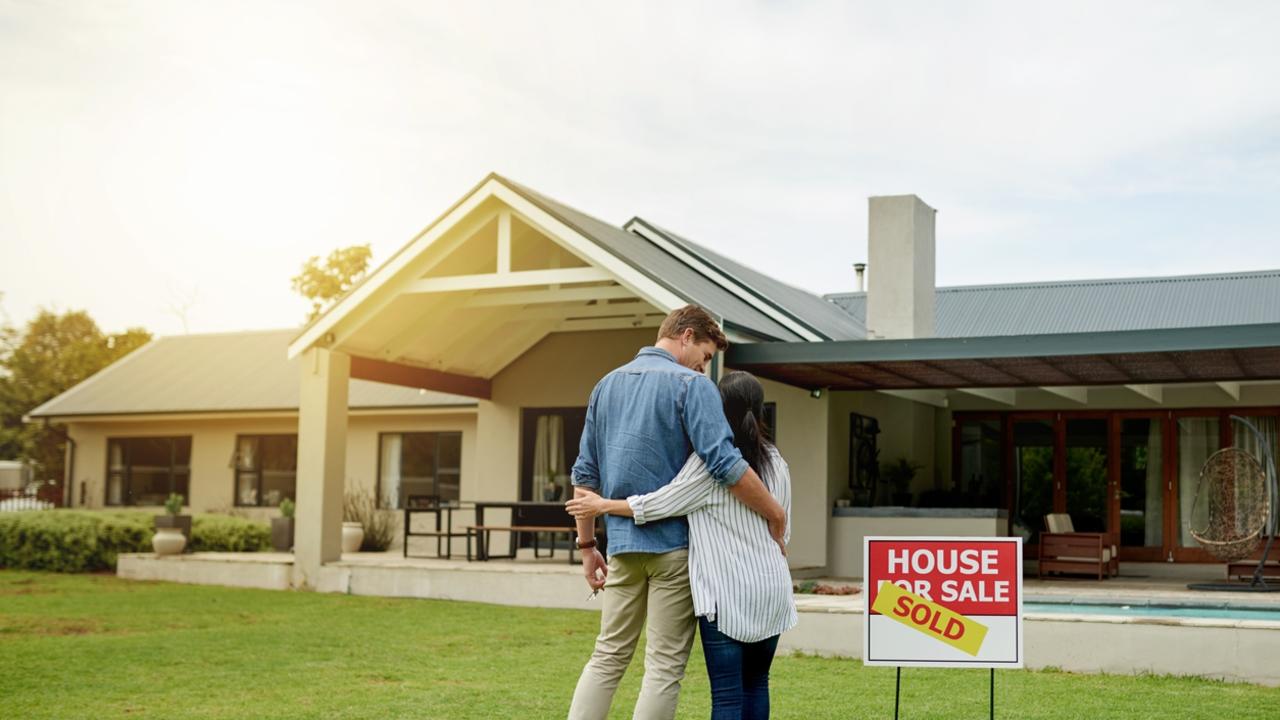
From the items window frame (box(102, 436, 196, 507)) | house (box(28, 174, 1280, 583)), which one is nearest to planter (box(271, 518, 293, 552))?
house (box(28, 174, 1280, 583))

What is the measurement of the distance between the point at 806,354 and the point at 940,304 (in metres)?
9.03

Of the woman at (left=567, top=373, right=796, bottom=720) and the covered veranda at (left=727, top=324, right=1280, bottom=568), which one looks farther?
the covered veranda at (left=727, top=324, right=1280, bottom=568)

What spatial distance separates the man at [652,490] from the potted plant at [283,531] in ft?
47.3

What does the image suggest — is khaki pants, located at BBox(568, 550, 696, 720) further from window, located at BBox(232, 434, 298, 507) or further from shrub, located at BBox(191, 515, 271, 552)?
window, located at BBox(232, 434, 298, 507)

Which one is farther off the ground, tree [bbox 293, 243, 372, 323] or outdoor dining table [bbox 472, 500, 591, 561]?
tree [bbox 293, 243, 372, 323]

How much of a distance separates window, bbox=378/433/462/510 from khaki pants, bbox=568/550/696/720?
16362mm

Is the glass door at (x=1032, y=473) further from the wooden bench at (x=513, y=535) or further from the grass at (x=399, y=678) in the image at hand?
the grass at (x=399, y=678)

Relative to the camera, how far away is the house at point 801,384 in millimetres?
12852

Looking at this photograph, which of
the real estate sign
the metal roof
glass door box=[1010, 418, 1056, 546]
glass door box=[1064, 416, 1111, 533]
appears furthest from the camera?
glass door box=[1010, 418, 1056, 546]

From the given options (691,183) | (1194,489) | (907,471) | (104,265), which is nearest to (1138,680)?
(907,471)

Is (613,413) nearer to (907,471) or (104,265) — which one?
(907,471)

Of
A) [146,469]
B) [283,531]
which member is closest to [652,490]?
[283,531]

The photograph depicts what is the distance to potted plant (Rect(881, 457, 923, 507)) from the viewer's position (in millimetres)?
16578

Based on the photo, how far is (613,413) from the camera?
4.39m
